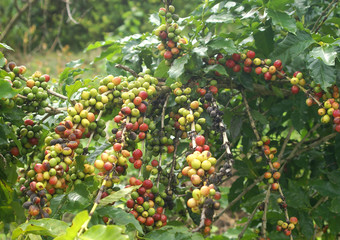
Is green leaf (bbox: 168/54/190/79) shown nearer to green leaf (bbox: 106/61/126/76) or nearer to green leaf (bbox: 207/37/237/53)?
green leaf (bbox: 207/37/237/53)

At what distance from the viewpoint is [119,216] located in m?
1.10

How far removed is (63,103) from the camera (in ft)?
5.49

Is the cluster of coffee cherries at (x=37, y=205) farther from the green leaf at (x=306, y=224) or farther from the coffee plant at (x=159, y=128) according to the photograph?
the green leaf at (x=306, y=224)

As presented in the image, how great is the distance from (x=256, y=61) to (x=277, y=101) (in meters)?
0.64

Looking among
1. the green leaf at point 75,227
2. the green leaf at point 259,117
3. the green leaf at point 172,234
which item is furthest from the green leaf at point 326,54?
the green leaf at point 75,227

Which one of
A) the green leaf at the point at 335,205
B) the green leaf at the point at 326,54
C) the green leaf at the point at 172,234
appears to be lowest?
the green leaf at the point at 335,205

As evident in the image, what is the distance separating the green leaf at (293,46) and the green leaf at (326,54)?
0.08m

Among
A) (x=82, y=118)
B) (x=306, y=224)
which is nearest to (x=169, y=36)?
(x=82, y=118)

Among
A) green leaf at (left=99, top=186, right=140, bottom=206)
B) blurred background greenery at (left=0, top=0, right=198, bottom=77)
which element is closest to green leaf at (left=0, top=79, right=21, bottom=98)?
green leaf at (left=99, top=186, right=140, bottom=206)

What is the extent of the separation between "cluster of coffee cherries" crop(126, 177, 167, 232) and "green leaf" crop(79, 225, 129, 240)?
28 centimetres

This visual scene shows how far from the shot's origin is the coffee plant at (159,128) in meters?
1.11

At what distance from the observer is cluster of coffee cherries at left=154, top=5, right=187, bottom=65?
144cm

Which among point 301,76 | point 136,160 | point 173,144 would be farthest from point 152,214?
point 301,76

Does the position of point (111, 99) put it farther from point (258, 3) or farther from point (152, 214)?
point (258, 3)
